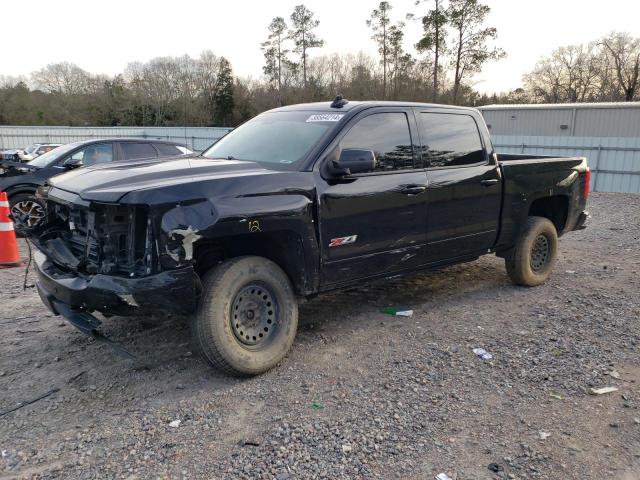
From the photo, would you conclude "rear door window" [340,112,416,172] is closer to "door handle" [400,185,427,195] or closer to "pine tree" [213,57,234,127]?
"door handle" [400,185,427,195]

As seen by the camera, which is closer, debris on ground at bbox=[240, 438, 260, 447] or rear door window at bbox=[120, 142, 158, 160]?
debris on ground at bbox=[240, 438, 260, 447]

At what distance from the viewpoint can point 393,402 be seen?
11.2 ft

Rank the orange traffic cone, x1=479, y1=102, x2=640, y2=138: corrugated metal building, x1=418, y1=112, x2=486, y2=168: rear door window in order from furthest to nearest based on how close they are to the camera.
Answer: x1=479, y1=102, x2=640, y2=138: corrugated metal building < the orange traffic cone < x1=418, y1=112, x2=486, y2=168: rear door window

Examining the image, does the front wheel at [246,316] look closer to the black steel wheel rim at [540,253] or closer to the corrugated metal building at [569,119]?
the black steel wheel rim at [540,253]

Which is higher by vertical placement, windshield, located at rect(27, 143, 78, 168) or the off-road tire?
windshield, located at rect(27, 143, 78, 168)

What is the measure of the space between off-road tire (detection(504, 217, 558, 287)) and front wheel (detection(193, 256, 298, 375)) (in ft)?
9.99

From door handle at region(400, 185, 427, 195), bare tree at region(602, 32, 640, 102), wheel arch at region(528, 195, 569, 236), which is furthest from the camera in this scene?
bare tree at region(602, 32, 640, 102)

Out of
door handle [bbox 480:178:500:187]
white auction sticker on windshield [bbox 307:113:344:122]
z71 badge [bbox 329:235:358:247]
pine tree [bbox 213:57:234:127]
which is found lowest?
z71 badge [bbox 329:235:358:247]

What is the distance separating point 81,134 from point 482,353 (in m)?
26.9

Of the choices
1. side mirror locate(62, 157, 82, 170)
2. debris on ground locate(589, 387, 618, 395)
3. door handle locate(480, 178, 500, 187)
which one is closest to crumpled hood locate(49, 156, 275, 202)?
door handle locate(480, 178, 500, 187)

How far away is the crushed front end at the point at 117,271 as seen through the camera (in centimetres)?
318

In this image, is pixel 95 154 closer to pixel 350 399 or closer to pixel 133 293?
pixel 133 293

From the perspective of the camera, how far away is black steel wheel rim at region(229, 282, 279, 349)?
3.65 m

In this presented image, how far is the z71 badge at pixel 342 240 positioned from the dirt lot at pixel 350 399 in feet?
2.93
